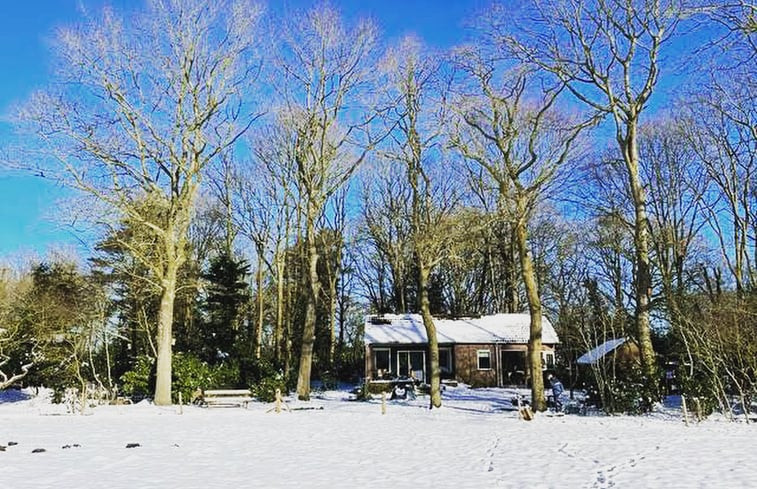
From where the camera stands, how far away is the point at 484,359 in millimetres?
33812

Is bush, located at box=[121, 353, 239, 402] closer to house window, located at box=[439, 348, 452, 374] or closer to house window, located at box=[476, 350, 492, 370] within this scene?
house window, located at box=[439, 348, 452, 374]

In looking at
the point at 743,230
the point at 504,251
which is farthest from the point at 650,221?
the point at 504,251

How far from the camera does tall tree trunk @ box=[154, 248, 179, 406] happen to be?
22578 millimetres

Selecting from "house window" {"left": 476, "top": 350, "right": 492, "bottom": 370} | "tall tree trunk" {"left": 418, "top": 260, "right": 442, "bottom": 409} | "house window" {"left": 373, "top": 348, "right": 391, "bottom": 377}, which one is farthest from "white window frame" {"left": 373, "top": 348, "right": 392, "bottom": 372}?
"tall tree trunk" {"left": 418, "top": 260, "right": 442, "bottom": 409}

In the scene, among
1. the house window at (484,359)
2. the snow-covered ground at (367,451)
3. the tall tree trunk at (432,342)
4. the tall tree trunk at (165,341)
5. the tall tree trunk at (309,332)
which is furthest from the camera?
the house window at (484,359)

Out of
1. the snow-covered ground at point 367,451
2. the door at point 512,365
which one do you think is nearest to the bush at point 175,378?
the snow-covered ground at point 367,451

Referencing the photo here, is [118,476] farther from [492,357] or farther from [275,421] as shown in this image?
[492,357]

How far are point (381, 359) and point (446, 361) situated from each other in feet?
11.4

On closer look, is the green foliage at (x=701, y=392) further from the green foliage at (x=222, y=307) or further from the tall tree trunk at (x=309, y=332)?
the green foliage at (x=222, y=307)

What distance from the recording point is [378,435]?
14.9m

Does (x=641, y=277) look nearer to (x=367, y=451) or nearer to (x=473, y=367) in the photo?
(x=367, y=451)

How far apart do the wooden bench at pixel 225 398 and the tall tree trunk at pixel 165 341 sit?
1.33m

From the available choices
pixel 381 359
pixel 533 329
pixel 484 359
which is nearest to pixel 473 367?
pixel 484 359

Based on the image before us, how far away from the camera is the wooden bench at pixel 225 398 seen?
22625mm
